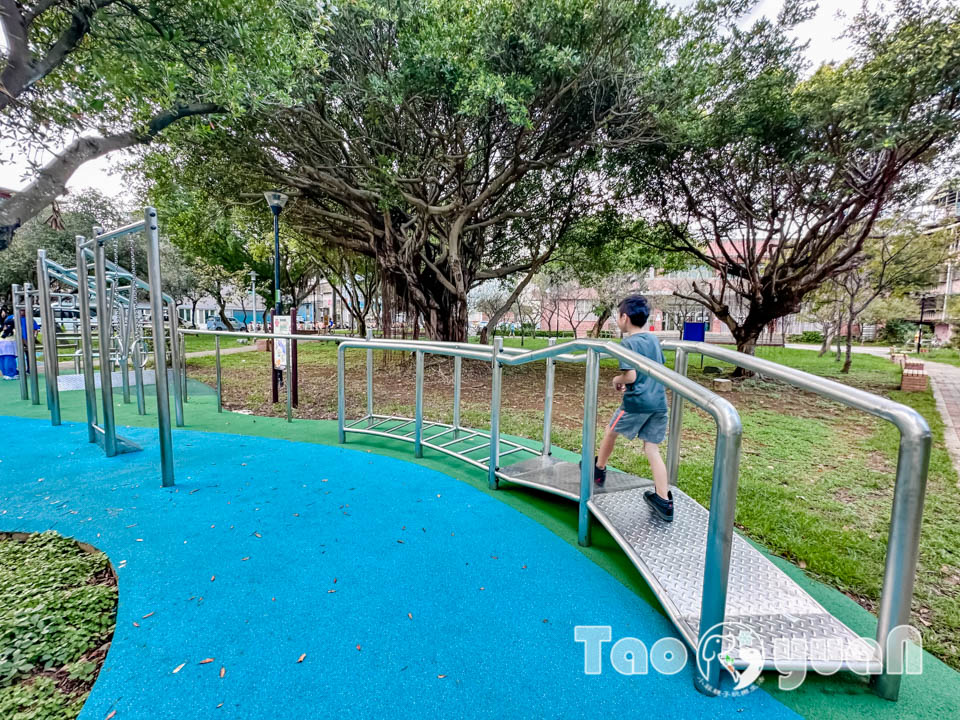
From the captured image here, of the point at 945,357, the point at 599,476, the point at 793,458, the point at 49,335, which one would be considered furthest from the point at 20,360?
the point at 945,357

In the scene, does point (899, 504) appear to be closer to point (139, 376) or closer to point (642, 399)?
point (642, 399)

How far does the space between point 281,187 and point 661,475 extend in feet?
30.2

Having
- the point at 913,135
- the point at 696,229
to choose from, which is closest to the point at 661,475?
the point at 913,135

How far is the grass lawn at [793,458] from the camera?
227cm

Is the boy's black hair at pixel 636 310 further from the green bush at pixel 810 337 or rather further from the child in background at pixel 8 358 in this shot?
the green bush at pixel 810 337

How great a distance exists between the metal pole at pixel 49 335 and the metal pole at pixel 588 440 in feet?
16.7

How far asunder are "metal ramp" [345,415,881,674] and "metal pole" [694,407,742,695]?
0.07 m

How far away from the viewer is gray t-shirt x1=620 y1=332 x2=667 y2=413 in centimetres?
237

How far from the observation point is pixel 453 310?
10.5 m

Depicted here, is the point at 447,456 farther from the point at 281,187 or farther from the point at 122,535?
the point at 281,187

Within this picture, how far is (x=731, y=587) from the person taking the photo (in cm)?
173

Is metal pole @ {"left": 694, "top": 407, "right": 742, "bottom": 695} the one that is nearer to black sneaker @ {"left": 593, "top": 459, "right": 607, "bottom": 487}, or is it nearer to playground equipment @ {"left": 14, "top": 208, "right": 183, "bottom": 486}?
black sneaker @ {"left": 593, "top": 459, "right": 607, "bottom": 487}

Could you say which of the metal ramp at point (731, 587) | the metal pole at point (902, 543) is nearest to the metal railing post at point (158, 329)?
the metal ramp at point (731, 587)

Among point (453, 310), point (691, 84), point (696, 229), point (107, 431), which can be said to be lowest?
point (107, 431)
